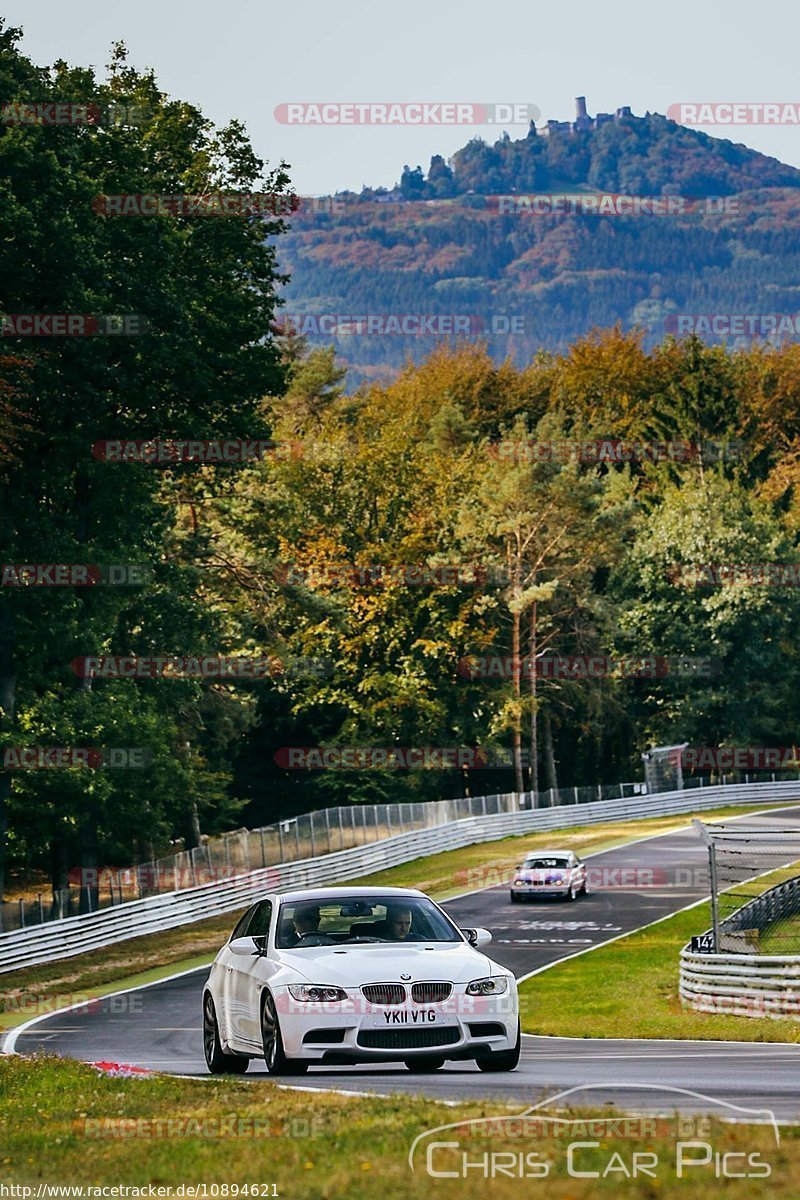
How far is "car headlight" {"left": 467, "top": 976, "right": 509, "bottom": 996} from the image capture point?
13.4 m

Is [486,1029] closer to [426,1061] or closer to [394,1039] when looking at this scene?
[426,1061]

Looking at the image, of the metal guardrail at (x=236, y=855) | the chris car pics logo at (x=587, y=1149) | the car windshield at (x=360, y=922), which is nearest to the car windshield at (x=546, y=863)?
the metal guardrail at (x=236, y=855)

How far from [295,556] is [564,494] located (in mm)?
13854

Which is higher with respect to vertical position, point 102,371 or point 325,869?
point 102,371

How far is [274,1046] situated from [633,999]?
59.9ft

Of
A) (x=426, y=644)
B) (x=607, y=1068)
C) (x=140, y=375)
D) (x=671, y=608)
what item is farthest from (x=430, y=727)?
(x=607, y=1068)

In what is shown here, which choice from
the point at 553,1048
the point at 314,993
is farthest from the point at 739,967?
→ the point at 314,993

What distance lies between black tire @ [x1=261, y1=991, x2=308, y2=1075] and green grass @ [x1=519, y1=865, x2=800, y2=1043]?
382 inches

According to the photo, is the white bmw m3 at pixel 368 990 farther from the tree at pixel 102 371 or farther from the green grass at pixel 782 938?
the tree at pixel 102 371

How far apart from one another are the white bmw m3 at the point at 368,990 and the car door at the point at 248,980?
0.02 m

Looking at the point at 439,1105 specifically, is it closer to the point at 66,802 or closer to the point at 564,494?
the point at 66,802

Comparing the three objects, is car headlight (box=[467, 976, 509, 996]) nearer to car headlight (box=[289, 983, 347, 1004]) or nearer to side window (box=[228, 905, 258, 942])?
car headlight (box=[289, 983, 347, 1004])

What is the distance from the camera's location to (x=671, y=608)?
8969cm

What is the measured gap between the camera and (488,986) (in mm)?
13492
